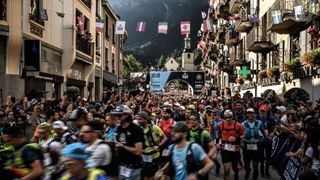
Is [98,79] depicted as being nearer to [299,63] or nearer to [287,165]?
[299,63]

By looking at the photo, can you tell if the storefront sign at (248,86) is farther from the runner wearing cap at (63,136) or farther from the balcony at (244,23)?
the runner wearing cap at (63,136)

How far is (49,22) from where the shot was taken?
2378 centimetres

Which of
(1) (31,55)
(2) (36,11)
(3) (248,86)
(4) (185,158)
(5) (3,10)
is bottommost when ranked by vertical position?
(4) (185,158)

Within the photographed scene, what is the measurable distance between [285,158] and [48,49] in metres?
14.9

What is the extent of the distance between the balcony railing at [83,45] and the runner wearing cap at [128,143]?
2039 cm

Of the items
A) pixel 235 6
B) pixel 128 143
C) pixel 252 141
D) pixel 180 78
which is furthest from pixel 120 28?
pixel 180 78

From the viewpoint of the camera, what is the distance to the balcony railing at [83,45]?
28.2 metres

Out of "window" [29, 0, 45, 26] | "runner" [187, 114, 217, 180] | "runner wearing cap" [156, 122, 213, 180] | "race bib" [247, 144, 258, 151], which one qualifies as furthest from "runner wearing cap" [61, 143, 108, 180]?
"window" [29, 0, 45, 26]

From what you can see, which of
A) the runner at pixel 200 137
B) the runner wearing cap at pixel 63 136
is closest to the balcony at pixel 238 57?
the runner at pixel 200 137

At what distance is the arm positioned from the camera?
5748mm

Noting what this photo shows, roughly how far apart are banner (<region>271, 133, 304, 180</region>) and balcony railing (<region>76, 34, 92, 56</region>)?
17.4 meters

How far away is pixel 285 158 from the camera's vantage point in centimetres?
1149

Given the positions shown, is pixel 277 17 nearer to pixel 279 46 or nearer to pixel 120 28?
pixel 279 46

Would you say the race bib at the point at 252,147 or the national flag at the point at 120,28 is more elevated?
the national flag at the point at 120,28
